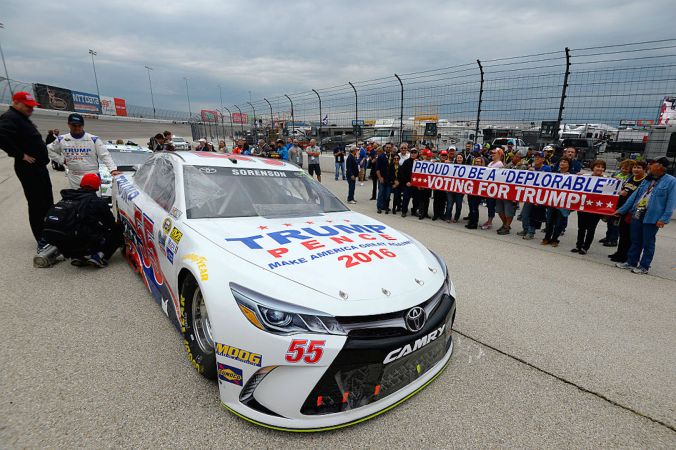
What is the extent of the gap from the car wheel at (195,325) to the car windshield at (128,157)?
20.6 feet

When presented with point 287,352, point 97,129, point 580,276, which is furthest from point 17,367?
point 97,129

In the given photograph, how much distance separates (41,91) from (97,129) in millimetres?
8655

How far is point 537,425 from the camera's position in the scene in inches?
80.0

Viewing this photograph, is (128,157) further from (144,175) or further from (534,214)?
(534,214)

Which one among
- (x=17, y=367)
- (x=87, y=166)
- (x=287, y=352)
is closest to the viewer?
(x=287, y=352)

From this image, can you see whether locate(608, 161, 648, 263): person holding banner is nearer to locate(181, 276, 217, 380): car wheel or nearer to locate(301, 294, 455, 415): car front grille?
locate(301, 294, 455, 415): car front grille

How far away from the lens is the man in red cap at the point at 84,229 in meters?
3.82

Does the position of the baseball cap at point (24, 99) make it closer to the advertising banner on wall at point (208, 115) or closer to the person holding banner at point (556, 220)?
the person holding banner at point (556, 220)

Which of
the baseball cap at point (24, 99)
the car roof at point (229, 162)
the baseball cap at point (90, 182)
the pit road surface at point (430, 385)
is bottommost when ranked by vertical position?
the pit road surface at point (430, 385)

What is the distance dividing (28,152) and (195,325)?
3.63m

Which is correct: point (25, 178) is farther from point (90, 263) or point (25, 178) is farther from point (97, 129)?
point (97, 129)

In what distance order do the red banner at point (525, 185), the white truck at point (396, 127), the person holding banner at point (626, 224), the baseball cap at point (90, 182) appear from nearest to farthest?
the baseball cap at point (90, 182)
the person holding banner at point (626, 224)
the red banner at point (525, 185)
the white truck at point (396, 127)

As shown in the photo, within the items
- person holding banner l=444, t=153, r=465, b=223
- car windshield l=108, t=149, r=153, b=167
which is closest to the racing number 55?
person holding banner l=444, t=153, r=465, b=223

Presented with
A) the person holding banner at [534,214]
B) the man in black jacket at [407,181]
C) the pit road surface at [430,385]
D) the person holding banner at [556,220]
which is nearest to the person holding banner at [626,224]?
the person holding banner at [556,220]
